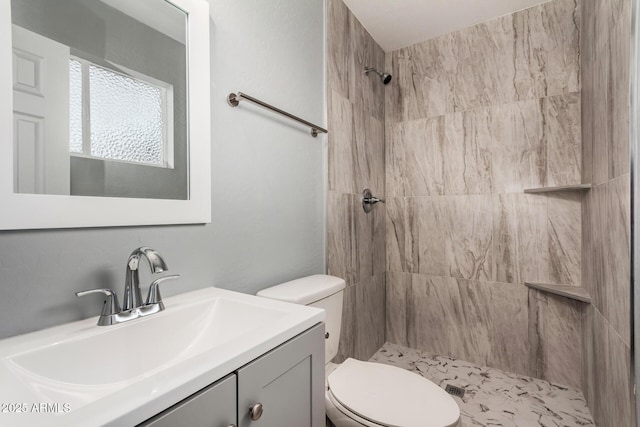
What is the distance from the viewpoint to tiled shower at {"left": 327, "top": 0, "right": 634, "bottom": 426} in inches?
67.4

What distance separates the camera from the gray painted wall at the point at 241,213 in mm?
696

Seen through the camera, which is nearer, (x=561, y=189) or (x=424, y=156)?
(x=561, y=189)

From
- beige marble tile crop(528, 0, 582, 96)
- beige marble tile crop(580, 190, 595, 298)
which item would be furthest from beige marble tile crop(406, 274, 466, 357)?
beige marble tile crop(528, 0, 582, 96)

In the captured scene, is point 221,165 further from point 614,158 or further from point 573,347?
point 573,347

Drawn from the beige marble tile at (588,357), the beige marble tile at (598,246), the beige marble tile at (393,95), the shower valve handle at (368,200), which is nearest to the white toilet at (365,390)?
the shower valve handle at (368,200)

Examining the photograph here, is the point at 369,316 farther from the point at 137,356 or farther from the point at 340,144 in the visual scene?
the point at 137,356

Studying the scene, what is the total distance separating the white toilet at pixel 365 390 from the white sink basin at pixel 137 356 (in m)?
0.29

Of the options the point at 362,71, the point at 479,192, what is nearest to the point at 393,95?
the point at 362,71

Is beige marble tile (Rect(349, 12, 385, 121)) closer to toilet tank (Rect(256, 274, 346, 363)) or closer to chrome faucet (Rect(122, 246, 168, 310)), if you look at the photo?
toilet tank (Rect(256, 274, 346, 363))

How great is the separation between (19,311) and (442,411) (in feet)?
3.98

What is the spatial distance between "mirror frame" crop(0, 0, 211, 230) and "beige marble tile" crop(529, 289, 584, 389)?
200 centimetres

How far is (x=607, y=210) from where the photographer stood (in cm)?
129

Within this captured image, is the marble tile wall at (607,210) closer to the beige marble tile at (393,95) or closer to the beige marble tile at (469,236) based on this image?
the beige marble tile at (469,236)

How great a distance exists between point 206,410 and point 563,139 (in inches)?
87.1
